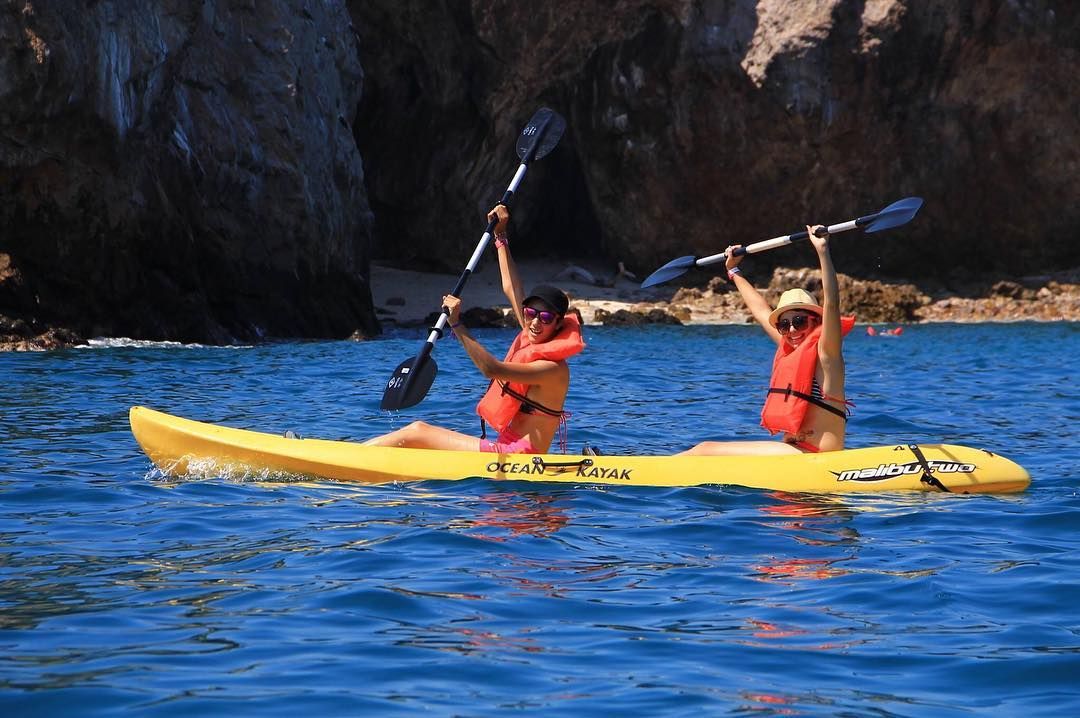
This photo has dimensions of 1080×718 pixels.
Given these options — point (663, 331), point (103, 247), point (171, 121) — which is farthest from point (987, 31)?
point (103, 247)

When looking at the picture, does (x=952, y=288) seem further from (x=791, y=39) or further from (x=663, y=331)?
(x=663, y=331)

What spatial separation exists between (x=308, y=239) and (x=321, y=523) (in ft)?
52.9

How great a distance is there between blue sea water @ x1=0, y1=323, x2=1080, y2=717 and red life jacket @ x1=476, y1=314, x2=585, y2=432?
1.34 ft

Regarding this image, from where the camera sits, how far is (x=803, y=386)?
6973 millimetres

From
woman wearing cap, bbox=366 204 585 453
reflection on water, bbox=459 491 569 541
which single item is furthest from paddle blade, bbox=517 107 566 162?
reflection on water, bbox=459 491 569 541

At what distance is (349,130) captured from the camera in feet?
79.7

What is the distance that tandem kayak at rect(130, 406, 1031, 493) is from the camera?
22.9ft

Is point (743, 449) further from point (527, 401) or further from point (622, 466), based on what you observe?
point (527, 401)

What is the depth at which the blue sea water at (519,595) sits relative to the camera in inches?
151

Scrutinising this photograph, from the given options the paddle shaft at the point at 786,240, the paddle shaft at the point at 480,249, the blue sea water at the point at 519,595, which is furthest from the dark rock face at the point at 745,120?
the paddle shaft at the point at 786,240

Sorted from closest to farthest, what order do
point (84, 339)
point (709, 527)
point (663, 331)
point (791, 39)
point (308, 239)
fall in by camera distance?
1. point (709, 527)
2. point (84, 339)
3. point (308, 239)
4. point (663, 331)
5. point (791, 39)

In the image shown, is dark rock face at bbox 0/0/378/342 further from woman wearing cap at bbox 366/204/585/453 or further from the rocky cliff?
woman wearing cap at bbox 366/204/585/453

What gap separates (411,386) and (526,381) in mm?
1028

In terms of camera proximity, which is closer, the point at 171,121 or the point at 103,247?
the point at 103,247
